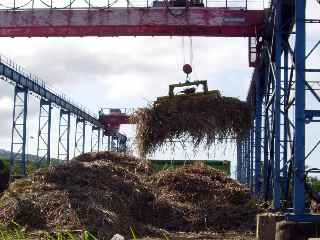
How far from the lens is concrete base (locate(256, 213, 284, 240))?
13719 mm

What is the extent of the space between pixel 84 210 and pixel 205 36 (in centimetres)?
923

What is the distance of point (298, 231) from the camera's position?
11.5 m

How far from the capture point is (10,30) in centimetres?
2373

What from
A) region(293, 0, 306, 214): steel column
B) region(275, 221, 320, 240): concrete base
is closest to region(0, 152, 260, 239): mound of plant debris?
region(275, 221, 320, 240): concrete base

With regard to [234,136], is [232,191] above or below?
below

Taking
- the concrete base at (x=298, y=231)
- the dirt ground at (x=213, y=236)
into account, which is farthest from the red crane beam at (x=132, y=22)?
the concrete base at (x=298, y=231)

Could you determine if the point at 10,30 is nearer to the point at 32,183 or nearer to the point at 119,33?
the point at 119,33

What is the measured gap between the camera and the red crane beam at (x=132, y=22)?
73.0 ft

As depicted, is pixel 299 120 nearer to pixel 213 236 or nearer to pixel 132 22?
pixel 213 236

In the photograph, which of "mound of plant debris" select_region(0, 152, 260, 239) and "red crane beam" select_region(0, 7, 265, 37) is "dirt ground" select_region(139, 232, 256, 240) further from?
"red crane beam" select_region(0, 7, 265, 37)

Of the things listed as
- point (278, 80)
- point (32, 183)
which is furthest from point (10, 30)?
point (278, 80)

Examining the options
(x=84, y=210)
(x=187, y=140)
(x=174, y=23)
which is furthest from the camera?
(x=174, y=23)

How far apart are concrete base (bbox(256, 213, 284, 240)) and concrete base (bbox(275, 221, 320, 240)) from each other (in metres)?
2.03

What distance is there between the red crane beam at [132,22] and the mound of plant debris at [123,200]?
192 inches
